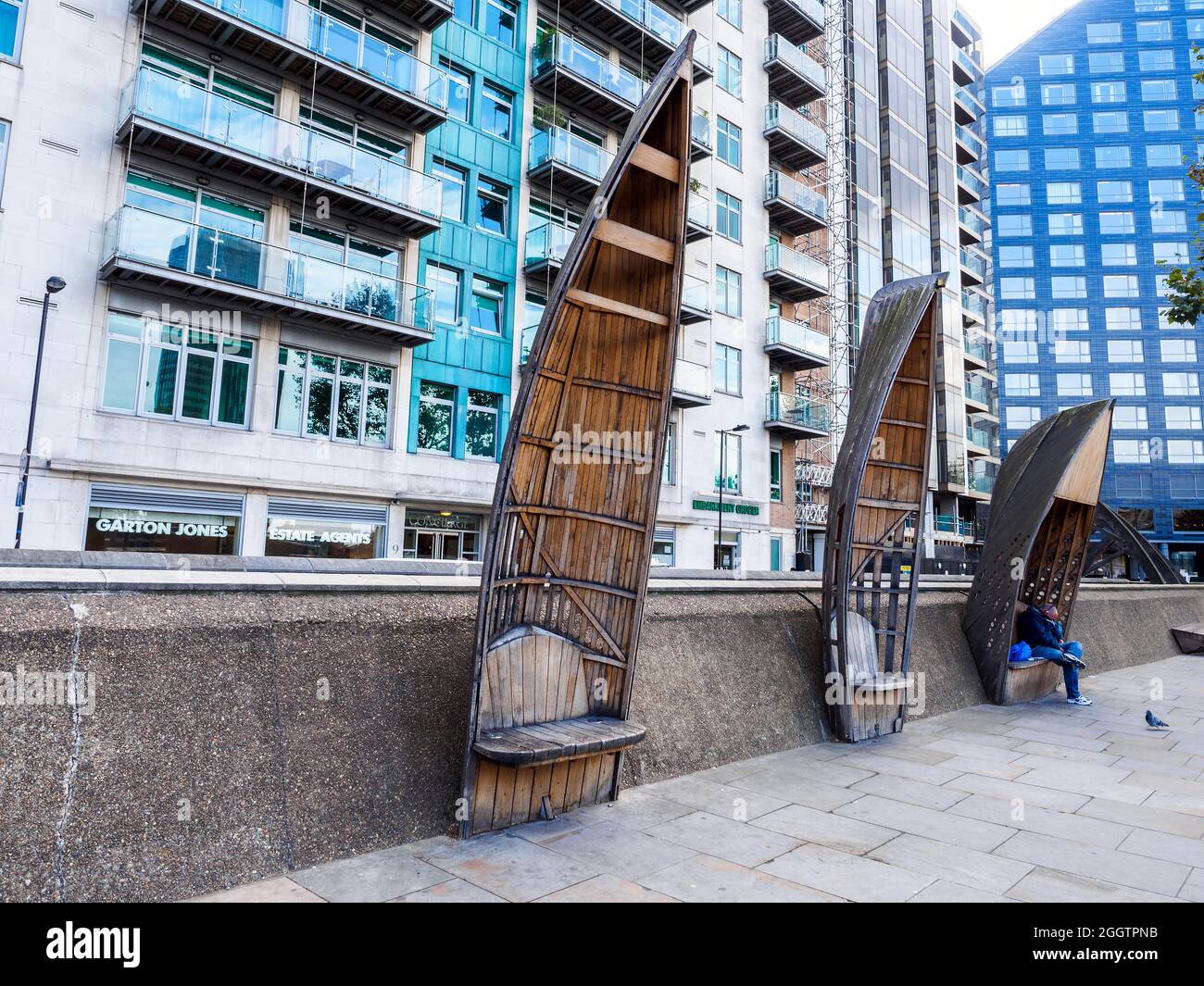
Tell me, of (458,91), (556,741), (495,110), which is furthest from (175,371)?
(556,741)

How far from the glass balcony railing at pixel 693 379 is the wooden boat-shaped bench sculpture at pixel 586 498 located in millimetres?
20664

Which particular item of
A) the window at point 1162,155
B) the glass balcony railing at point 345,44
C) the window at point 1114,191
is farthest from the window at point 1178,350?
the glass balcony railing at point 345,44

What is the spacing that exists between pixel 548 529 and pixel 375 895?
3.08 metres

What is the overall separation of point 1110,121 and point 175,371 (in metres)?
97.4

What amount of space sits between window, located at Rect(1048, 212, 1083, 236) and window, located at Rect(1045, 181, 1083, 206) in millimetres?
1299

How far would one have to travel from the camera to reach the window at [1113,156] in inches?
3150

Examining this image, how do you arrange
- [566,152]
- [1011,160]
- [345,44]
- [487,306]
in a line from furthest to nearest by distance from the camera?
[1011,160], [566,152], [487,306], [345,44]

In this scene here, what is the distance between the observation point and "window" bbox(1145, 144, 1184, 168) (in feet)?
259

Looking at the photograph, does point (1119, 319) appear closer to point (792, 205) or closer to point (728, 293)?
point (792, 205)

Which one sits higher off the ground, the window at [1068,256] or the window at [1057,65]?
the window at [1057,65]

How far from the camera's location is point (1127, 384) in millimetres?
77062

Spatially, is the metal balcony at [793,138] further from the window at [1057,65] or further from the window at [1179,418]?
the window at [1057,65]

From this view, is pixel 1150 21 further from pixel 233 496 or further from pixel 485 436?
pixel 233 496
